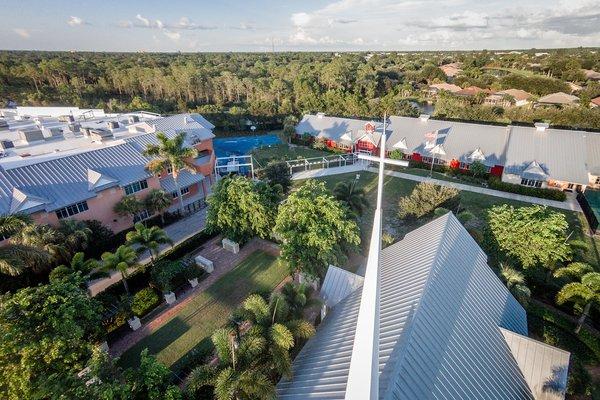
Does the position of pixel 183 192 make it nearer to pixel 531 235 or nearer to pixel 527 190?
pixel 531 235

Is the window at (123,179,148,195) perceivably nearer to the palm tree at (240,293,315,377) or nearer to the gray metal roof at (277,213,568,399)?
the palm tree at (240,293,315,377)

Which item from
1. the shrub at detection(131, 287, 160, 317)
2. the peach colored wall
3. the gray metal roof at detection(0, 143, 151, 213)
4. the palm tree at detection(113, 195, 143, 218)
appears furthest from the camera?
the palm tree at detection(113, 195, 143, 218)

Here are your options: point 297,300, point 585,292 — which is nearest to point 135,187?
point 297,300

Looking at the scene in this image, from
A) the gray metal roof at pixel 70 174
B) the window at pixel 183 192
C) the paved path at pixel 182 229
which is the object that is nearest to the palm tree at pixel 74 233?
the gray metal roof at pixel 70 174

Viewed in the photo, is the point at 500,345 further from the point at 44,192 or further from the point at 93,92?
the point at 93,92

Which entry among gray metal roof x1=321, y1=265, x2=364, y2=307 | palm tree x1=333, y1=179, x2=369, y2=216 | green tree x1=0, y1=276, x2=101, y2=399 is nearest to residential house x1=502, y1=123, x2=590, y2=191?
palm tree x1=333, y1=179, x2=369, y2=216

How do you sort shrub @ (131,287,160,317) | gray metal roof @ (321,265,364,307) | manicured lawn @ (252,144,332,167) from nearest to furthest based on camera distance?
gray metal roof @ (321,265,364,307), shrub @ (131,287,160,317), manicured lawn @ (252,144,332,167)

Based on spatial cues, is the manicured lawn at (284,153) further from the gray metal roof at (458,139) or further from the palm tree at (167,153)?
the palm tree at (167,153)
